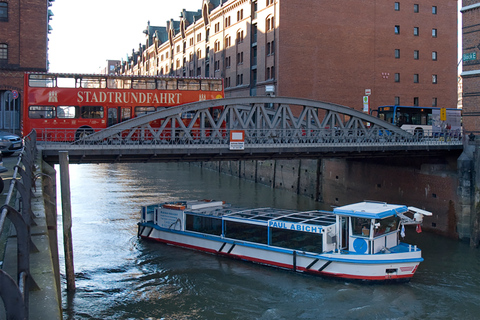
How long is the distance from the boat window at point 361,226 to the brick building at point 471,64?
1312 centimetres

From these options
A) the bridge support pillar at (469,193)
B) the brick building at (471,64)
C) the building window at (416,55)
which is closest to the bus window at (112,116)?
the bridge support pillar at (469,193)

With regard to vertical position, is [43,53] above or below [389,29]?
below

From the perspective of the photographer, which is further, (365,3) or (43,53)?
(365,3)

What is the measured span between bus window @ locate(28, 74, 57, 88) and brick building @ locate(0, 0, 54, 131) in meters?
12.4

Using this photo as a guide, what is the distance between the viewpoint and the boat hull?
18281mm

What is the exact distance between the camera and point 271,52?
46469 mm

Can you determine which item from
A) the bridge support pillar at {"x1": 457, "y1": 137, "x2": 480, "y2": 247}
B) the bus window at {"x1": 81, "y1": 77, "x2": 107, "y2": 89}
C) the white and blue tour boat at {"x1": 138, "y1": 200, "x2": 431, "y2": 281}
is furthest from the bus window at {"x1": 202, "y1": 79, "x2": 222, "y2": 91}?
the bridge support pillar at {"x1": 457, "y1": 137, "x2": 480, "y2": 247}

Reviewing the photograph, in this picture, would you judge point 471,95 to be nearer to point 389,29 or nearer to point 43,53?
point 389,29

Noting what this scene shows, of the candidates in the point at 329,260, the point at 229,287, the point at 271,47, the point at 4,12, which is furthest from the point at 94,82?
the point at 271,47

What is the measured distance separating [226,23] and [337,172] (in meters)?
28.5

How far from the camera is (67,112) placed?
1122 inches

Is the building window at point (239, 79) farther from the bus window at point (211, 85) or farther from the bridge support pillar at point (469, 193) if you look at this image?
the bridge support pillar at point (469, 193)

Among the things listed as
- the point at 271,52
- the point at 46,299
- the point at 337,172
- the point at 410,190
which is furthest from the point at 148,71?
the point at 46,299

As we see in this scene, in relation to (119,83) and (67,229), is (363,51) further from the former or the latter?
(67,229)
